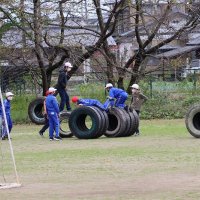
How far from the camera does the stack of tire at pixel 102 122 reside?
24428 millimetres

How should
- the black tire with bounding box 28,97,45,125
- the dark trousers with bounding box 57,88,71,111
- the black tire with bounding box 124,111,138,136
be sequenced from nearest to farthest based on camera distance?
1. the black tire with bounding box 124,111,138,136
2. the dark trousers with bounding box 57,88,71,111
3. the black tire with bounding box 28,97,45,125

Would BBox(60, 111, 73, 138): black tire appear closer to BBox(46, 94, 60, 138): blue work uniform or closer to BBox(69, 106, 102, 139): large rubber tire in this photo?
BBox(69, 106, 102, 139): large rubber tire

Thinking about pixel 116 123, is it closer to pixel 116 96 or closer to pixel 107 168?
pixel 116 96

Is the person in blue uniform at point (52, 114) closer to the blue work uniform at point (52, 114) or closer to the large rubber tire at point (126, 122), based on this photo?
the blue work uniform at point (52, 114)

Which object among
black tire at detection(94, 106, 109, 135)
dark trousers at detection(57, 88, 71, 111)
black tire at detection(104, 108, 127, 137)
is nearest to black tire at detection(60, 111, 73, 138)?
dark trousers at detection(57, 88, 71, 111)

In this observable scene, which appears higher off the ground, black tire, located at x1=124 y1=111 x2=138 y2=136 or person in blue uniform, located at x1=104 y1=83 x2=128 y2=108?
person in blue uniform, located at x1=104 y1=83 x2=128 y2=108

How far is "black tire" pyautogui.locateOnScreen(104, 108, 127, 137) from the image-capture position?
24.9m

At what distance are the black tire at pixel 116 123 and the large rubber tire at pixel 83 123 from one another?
68cm

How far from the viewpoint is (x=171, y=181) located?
13234 mm

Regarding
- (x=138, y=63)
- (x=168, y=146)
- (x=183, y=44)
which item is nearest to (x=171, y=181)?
(x=168, y=146)

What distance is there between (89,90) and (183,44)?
3487 centimetres

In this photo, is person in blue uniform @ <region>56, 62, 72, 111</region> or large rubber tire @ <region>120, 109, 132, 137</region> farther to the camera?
person in blue uniform @ <region>56, 62, 72, 111</region>

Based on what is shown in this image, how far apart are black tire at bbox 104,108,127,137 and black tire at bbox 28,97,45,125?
9165 mm

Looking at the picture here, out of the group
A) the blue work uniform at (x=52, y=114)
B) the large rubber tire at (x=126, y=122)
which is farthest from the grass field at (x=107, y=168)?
the large rubber tire at (x=126, y=122)
